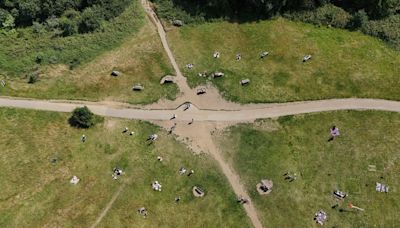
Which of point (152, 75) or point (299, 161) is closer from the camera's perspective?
point (299, 161)

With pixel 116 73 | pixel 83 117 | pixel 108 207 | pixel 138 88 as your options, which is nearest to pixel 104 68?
pixel 116 73

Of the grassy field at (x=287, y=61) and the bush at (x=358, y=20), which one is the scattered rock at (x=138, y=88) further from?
the bush at (x=358, y=20)

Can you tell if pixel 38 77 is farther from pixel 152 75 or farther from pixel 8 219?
pixel 8 219

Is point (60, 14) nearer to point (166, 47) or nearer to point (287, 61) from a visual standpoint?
point (166, 47)

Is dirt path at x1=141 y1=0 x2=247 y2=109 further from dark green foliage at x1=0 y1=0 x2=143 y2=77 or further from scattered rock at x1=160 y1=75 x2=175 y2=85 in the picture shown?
dark green foliage at x1=0 y1=0 x2=143 y2=77

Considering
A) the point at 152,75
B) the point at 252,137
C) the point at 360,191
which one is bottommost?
the point at 360,191

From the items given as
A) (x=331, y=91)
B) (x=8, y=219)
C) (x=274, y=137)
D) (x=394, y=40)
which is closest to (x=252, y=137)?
(x=274, y=137)

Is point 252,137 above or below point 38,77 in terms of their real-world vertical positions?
below

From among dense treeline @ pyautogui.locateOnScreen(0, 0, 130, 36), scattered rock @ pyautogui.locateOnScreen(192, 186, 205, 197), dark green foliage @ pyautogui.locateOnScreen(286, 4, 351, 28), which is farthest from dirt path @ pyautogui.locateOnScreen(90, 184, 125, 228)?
dark green foliage @ pyautogui.locateOnScreen(286, 4, 351, 28)
